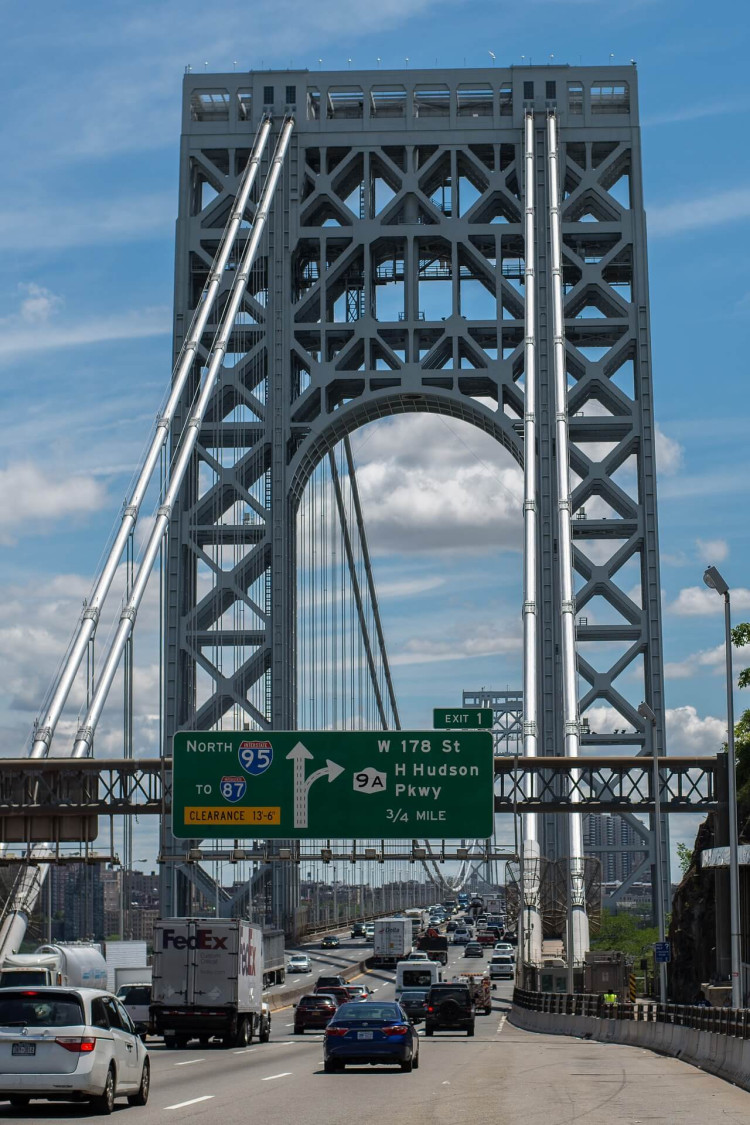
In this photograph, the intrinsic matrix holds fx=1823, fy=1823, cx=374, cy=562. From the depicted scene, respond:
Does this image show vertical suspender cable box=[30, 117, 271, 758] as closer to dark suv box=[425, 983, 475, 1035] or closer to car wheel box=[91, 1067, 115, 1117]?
dark suv box=[425, 983, 475, 1035]

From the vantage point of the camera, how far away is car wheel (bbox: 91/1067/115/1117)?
2066 cm

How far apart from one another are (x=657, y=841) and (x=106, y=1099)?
48019 mm

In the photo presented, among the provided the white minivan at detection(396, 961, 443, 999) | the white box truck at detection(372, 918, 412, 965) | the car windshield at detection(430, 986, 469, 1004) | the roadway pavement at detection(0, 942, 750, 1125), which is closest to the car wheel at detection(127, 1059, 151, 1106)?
the roadway pavement at detection(0, 942, 750, 1125)

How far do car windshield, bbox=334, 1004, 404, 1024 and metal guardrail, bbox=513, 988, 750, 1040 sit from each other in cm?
550

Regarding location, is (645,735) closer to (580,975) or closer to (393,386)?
(580,975)

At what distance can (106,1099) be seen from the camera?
20.7 metres

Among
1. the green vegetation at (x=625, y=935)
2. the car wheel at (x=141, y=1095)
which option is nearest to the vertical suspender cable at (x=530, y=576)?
the car wheel at (x=141, y=1095)

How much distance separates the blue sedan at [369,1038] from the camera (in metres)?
30.8

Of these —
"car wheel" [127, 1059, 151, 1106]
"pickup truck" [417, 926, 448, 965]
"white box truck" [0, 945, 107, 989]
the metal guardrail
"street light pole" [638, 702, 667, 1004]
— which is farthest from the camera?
"pickup truck" [417, 926, 448, 965]

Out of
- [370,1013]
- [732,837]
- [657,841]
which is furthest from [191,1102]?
[657,841]

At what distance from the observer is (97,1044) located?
814 inches

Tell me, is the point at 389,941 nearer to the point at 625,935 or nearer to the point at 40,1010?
the point at 625,935

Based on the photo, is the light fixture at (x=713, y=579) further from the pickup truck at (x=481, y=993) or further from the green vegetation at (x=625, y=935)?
the green vegetation at (x=625, y=935)

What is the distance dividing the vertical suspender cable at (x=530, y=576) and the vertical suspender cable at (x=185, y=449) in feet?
39.2
